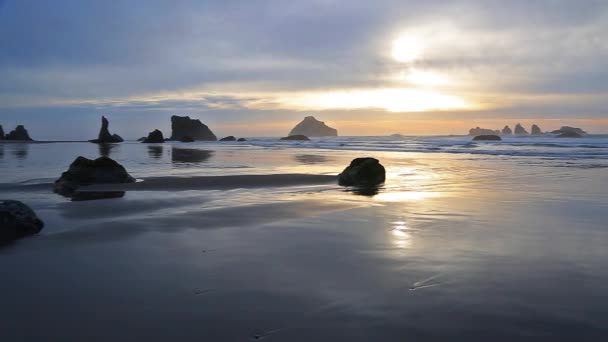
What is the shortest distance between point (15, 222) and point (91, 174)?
26.1 feet

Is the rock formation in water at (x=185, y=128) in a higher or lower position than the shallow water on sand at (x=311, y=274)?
higher

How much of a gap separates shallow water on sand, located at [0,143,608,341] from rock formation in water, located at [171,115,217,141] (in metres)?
139

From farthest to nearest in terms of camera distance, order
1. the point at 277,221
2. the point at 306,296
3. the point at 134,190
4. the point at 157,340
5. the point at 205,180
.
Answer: the point at 205,180
the point at 134,190
the point at 277,221
the point at 306,296
the point at 157,340

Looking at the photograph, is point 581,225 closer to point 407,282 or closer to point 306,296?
point 407,282

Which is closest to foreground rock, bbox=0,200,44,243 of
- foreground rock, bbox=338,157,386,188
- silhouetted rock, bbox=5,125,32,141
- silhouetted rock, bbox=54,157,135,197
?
silhouetted rock, bbox=54,157,135,197

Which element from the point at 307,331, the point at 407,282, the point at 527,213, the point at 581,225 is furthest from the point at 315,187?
the point at 307,331

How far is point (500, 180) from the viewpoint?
1620 centimetres

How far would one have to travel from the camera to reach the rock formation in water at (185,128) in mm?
143625

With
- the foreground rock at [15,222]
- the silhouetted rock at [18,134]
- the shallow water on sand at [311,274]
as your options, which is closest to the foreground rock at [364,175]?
the shallow water on sand at [311,274]

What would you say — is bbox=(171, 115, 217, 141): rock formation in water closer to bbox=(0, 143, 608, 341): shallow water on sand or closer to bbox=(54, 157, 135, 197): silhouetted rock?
bbox=(54, 157, 135, 197): silhouetted rock

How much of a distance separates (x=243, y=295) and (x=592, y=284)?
13.0 ft

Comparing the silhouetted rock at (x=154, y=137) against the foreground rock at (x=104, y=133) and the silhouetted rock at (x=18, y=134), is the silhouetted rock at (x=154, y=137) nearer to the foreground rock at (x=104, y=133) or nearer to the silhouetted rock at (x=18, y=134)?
the foreground rock at (x=104, y=133)

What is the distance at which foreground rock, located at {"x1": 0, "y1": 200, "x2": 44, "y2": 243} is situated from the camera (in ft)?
22.5

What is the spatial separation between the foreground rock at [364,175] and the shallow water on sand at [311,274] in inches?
207
